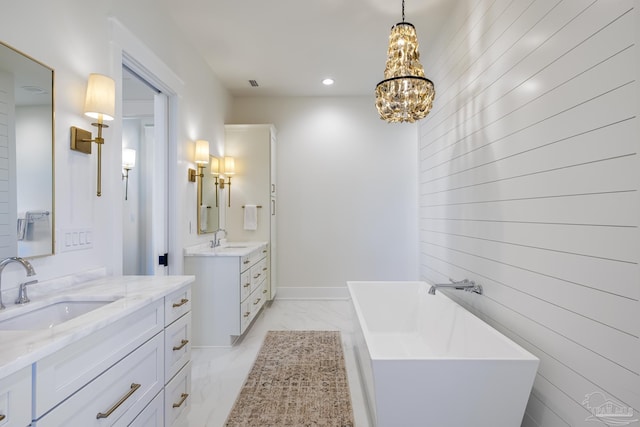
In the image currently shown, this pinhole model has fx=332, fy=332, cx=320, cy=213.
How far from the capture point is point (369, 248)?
4730 mm

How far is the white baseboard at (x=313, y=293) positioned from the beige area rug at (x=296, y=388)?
1501 mm

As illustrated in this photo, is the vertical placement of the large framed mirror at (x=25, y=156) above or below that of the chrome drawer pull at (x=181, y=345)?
above

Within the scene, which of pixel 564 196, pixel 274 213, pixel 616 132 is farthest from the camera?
pixel 274 213

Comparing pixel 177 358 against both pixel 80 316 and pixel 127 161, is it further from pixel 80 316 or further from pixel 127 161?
pixel 127 161

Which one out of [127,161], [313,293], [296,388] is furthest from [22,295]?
[313,293]

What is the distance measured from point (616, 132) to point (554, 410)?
1.17m

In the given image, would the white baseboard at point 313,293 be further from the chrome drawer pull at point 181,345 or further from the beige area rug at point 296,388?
the chrome drawer pull at point 181,345

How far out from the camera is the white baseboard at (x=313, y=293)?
4.71 meters

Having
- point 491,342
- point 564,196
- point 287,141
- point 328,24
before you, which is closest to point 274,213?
point 287,141

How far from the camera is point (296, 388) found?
91.4 inches

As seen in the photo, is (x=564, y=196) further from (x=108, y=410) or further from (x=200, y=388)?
(x=200, y=388)

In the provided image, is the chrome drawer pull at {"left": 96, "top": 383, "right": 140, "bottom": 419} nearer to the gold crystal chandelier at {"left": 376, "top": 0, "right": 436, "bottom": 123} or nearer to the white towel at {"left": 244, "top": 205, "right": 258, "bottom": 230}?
the gold crystal chandelier at {"left": 376, "top": 0, "right": 436, "bottom": 123}

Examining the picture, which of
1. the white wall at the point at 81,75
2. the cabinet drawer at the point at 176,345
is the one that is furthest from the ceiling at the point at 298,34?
the cabinet drawer at the point at 176,345

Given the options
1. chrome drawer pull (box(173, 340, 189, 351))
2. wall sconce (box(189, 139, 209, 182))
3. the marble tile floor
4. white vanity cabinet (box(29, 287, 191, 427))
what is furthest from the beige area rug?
wall sconce (box(189, 139, 209, 182))
